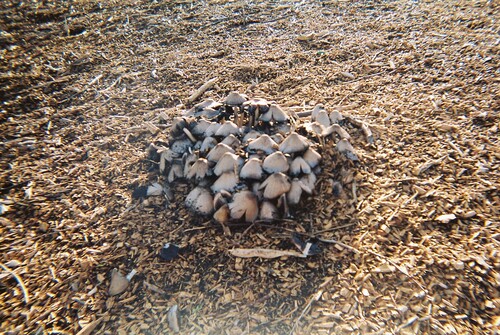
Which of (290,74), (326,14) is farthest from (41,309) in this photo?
(326,14)

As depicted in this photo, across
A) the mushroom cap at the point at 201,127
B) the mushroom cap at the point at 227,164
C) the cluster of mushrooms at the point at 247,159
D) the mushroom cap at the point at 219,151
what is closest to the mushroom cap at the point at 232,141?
the cluster of mushrooms at the point at 247,159

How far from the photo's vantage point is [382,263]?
2.19m

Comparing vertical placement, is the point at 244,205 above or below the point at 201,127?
below

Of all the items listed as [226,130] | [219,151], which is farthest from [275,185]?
[226,130]

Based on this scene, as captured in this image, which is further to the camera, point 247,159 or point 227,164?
point 247,159

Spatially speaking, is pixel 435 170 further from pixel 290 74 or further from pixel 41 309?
pixel 41 309

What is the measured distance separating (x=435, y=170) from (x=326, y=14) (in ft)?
14.8

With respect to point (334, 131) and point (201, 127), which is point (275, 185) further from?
point (201, 127)

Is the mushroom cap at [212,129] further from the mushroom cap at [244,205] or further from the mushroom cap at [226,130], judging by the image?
the mushroom cap at [244,205]

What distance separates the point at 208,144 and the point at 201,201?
0.53 m

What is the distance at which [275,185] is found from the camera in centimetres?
238

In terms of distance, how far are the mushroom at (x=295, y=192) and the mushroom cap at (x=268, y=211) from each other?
0.14 m

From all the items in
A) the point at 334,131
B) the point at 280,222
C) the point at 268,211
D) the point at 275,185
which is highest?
the point at 334,131

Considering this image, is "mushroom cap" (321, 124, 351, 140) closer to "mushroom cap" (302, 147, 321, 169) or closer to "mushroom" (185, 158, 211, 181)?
"mushroom cap" (302, 147, 321, 169)
